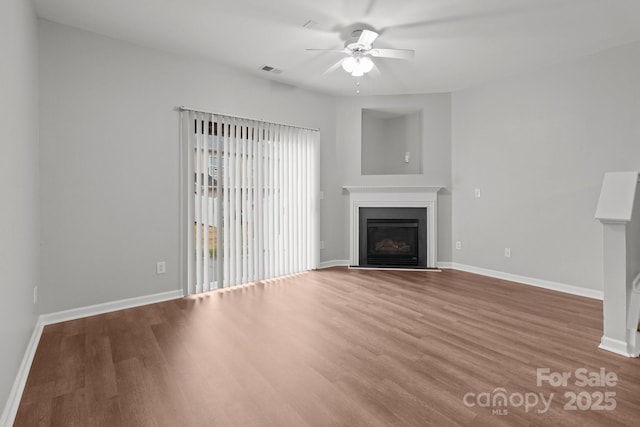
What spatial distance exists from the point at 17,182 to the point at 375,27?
3.08 meters

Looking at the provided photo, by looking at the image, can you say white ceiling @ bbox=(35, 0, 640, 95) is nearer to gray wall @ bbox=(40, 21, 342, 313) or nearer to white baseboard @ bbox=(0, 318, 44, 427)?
gray wall @ bbox=(40, 21, 342, 313)

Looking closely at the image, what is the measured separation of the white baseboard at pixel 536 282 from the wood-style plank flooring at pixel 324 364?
25 cm

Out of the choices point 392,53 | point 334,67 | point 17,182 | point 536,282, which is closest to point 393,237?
point 536,282

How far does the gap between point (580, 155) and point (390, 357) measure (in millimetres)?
3423

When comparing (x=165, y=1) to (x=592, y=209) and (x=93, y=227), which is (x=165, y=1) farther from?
(x=592, y=209)

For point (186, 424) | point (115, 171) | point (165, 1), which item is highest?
point (165, 1)

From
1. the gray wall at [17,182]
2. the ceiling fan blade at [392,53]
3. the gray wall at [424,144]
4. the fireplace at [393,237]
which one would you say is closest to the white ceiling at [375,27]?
the ceiling fan blade at [392,53]

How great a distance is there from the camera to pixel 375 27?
3018mm

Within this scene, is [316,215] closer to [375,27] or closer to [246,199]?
[246,199]

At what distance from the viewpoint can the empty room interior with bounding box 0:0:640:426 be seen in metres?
1.84

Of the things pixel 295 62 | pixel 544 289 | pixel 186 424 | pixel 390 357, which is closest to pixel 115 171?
pixel 295 62

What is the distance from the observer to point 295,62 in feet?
12.5

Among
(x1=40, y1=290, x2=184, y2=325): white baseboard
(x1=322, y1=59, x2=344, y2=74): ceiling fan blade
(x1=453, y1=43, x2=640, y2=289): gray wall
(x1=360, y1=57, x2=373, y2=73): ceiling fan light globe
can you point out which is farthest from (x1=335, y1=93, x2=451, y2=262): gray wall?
(x1=40, y1=290, x2=184, y2=325): white baseboard

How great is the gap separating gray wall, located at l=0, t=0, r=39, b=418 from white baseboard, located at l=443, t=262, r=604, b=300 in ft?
16.6
